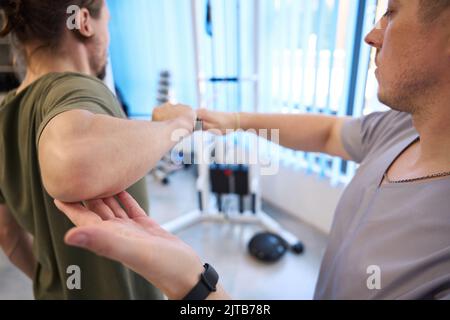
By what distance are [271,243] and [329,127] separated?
3.06 feet

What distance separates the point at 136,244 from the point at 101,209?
4.9 inches

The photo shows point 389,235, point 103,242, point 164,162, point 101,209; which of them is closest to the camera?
point 103,242

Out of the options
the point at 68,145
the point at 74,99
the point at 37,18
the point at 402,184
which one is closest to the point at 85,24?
the point at 37,18

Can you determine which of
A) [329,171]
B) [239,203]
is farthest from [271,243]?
[329,171]

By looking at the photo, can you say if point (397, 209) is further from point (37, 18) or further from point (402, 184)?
point (37, 18)

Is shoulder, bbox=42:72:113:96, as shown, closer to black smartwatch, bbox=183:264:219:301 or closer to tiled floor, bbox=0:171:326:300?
black smartwatch, bbox=183:264:219:301

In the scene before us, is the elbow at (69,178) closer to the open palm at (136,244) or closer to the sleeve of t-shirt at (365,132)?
the open palm at (136,244)

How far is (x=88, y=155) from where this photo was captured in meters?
0.38

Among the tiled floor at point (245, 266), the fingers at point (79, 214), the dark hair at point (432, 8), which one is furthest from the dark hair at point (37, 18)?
the tiled floor at point (245, 266)

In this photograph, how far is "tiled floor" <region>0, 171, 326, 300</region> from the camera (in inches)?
54.9

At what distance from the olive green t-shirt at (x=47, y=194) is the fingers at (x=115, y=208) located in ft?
0.49

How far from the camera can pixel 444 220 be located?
1.55 feet

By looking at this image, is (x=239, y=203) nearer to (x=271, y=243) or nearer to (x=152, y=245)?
(x=271, y=243)

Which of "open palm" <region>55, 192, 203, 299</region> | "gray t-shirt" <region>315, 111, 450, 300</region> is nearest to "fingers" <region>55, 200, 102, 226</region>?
"open palm" <region>55, 192, 203, 299</region>
